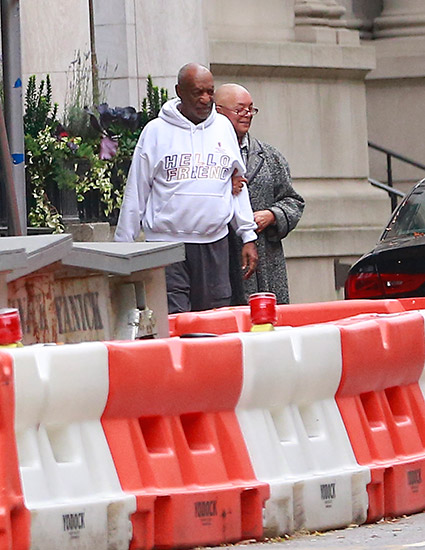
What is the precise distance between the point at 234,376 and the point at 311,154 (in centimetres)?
1180

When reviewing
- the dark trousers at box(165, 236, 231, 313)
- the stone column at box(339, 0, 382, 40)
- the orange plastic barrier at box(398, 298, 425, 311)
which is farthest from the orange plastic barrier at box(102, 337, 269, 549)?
the stone column at box(339, 0, 382, 40)

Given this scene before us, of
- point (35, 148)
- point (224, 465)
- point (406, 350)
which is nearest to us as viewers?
point (224, 465)

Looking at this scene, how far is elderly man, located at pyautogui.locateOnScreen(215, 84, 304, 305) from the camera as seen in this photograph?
37.3 ft

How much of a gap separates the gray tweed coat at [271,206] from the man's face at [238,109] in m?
0.20

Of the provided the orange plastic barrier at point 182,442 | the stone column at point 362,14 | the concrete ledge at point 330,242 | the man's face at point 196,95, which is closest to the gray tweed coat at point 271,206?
the man's face at point 196,95

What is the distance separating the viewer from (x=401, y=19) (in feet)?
72.3

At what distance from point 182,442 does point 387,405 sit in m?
1.37

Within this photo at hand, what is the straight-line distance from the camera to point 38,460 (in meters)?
6.10

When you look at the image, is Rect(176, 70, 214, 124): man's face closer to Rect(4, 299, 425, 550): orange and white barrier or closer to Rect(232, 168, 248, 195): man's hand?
Rect(232, 168, 248, 195): man's hand

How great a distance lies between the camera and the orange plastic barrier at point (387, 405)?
736 centimetres

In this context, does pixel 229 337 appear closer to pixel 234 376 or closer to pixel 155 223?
pixel 234 376

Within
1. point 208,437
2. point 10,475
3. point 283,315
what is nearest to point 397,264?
point 283,315

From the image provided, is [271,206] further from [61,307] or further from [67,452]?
[67,452]

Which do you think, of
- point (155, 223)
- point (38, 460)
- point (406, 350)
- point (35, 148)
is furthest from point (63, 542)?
point (35, 148)
